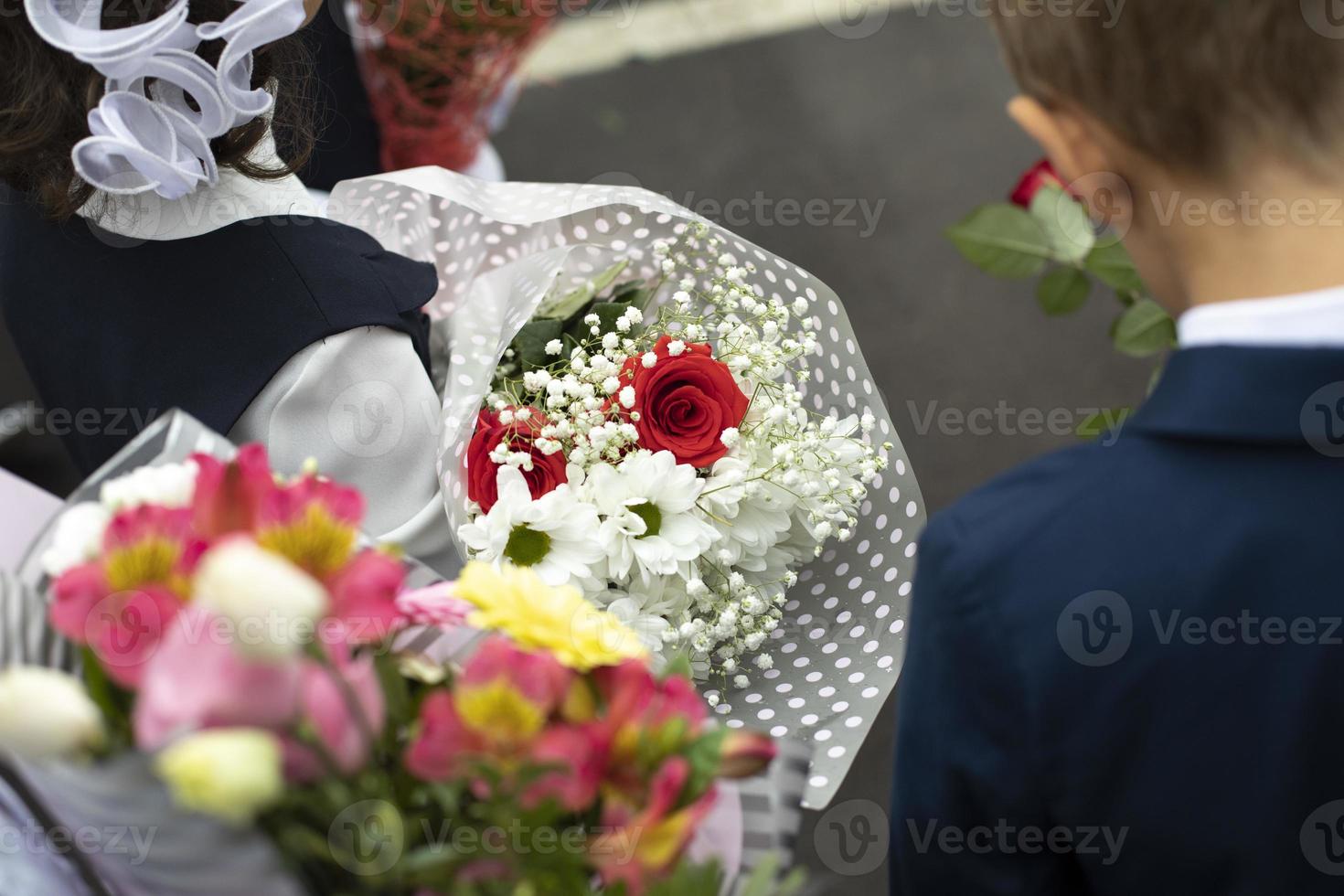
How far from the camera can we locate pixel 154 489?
56cm

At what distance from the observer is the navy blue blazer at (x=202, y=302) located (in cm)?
97

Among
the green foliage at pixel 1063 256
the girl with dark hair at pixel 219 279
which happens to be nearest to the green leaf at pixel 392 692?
the girl with dark hair at pixel 219 279

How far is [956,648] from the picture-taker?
70 centimetres

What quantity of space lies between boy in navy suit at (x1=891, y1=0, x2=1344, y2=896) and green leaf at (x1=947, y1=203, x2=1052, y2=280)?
2.36 ft

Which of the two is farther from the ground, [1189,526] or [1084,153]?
[1084,153]

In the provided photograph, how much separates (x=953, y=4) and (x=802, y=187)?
815mm

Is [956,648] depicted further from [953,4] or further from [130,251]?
[953,4]

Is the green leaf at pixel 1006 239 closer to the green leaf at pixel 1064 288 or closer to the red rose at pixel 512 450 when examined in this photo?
the green leaf at pixel 1064 288

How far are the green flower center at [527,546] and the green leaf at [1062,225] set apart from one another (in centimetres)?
82

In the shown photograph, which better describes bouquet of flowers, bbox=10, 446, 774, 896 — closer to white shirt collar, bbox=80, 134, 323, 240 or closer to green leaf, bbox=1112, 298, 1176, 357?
white shirt collar, bbox=80, 134, 323, 240

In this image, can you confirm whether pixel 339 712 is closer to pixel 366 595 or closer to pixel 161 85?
pixel 366 595

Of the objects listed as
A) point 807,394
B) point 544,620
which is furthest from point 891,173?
point 544,620

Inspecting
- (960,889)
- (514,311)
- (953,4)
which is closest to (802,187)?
(953,4)

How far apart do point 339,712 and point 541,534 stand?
1.35 ft
